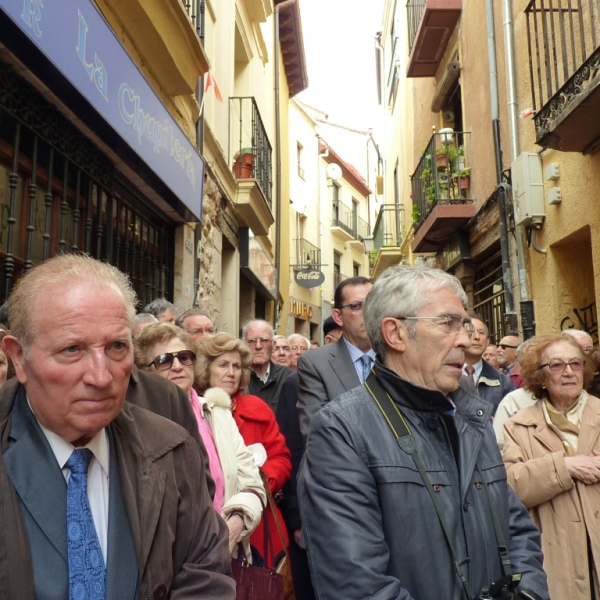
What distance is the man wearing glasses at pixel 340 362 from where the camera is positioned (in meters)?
3.64

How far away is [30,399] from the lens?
1771 millimetres

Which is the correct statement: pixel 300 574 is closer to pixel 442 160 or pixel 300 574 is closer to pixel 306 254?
pixel 442 160

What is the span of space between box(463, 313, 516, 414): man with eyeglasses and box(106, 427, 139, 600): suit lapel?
11.5ft

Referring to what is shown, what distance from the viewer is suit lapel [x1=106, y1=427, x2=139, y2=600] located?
1.67m

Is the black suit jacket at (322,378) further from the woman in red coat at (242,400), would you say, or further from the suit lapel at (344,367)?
the woman in red coat at (242,400)

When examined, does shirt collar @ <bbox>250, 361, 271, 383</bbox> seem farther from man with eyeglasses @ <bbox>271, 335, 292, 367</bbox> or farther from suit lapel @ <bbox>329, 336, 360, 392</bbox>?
suit lapel @ <bbox>329, 336, 360, 392</bbox>

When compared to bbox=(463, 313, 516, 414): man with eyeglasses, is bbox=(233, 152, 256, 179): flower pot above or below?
above

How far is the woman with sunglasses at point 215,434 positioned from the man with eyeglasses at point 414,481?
914mm

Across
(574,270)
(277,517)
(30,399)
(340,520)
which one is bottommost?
(277,517)

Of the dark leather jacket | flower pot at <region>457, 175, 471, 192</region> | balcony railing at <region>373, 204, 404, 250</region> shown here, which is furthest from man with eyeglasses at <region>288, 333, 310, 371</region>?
balcony railing at <region>373, 204, 404, 250</region>

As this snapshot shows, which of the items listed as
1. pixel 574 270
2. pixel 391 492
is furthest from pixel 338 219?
pixel 391 492

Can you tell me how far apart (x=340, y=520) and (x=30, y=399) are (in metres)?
0.95

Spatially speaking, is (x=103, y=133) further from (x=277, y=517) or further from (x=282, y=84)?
(x=282, y=84)

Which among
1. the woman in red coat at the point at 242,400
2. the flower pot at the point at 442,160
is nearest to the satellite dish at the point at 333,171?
the flower pot at the point at 442,160
